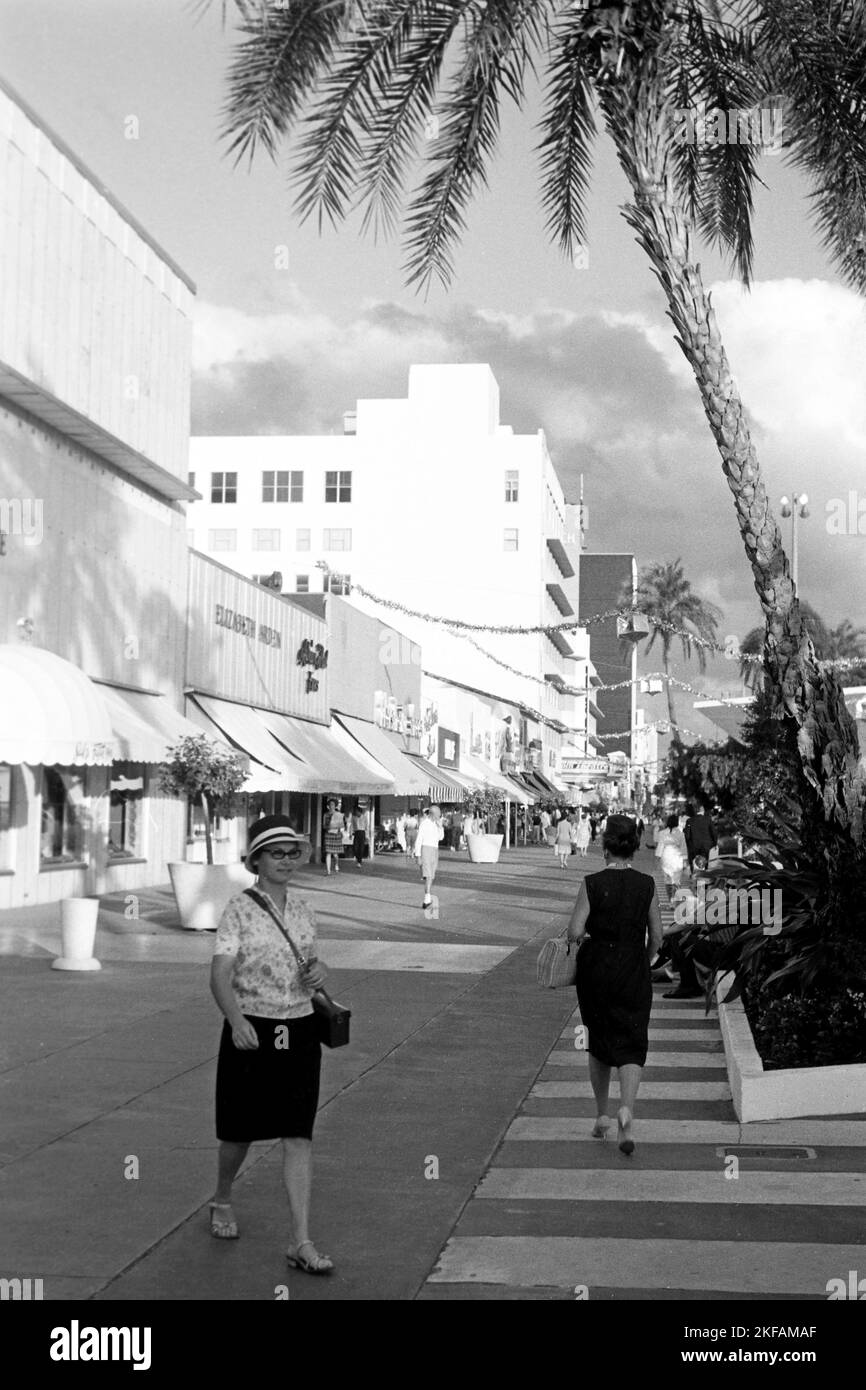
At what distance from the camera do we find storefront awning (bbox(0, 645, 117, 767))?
19141 mm

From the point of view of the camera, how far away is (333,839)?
37312 millimetres

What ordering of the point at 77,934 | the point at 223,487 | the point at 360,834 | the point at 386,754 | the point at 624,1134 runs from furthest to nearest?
1. the point at 223,487
2. the point at 386,754
3. the point at 360,834
4. the point at 77,934
5. the point at 624,1134

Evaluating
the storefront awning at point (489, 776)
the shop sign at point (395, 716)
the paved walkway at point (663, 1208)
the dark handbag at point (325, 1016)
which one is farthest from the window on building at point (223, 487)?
the dark handbag at point (325, 1016)

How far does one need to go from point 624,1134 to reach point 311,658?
107ft

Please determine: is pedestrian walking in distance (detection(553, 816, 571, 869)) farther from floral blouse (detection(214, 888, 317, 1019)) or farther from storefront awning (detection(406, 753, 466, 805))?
floral blouse (detection(214, 888, 317, 1019))

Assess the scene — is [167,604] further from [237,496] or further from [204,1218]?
[237,496]

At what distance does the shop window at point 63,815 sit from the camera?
23.4 metres

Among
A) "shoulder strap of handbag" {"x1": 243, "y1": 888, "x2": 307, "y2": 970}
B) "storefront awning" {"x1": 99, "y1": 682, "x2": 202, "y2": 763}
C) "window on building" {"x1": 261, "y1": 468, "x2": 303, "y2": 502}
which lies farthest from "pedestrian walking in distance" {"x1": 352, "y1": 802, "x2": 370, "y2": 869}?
"window on building" {"x1": 261, "y1": 468, "x2": 303, "y2": 502}

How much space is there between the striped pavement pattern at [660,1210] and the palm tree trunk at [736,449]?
221 centimetres

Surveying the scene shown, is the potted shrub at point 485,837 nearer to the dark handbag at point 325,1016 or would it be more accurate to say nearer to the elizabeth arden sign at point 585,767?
the elizabeth arden sign at point 585,767

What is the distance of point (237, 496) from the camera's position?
82.5 metres

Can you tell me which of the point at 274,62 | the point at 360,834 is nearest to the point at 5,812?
the point at 274,62

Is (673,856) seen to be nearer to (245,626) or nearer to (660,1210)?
(660,1210)

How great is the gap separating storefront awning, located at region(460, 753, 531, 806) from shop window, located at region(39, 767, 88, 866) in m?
36.2
